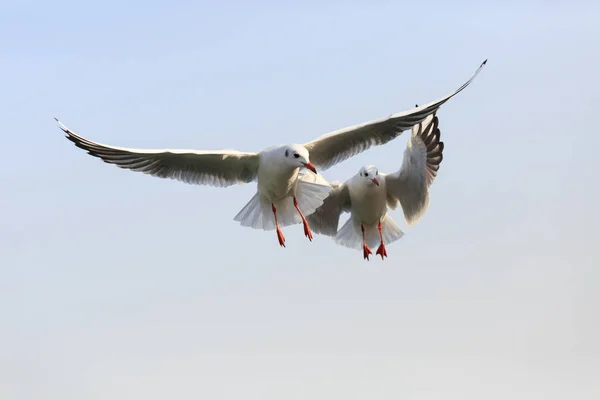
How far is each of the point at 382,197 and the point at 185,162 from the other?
3.45 meters

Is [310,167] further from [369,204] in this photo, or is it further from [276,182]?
[369,204]

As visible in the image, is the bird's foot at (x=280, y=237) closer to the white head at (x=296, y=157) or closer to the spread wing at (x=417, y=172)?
the white head at (x=296, y=157)

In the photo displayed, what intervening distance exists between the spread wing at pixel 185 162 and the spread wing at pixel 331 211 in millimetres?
2331

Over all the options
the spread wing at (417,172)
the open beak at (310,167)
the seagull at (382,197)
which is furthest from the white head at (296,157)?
the spread wing at (417,172)

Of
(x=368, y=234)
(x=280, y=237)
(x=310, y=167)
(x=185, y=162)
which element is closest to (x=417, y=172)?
(x=368, y=234)

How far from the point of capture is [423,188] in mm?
24250

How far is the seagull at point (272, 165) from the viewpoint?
22.2 meters

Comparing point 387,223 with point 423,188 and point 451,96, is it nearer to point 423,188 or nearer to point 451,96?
point 423,188

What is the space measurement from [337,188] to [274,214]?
246 cm

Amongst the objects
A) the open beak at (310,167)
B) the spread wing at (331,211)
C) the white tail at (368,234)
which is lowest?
the open beak at (310,167)

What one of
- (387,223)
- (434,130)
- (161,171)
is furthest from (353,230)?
(161,171)

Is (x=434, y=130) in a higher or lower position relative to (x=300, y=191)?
higher

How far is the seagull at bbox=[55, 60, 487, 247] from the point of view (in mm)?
22234

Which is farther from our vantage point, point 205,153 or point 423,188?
point 423,188
